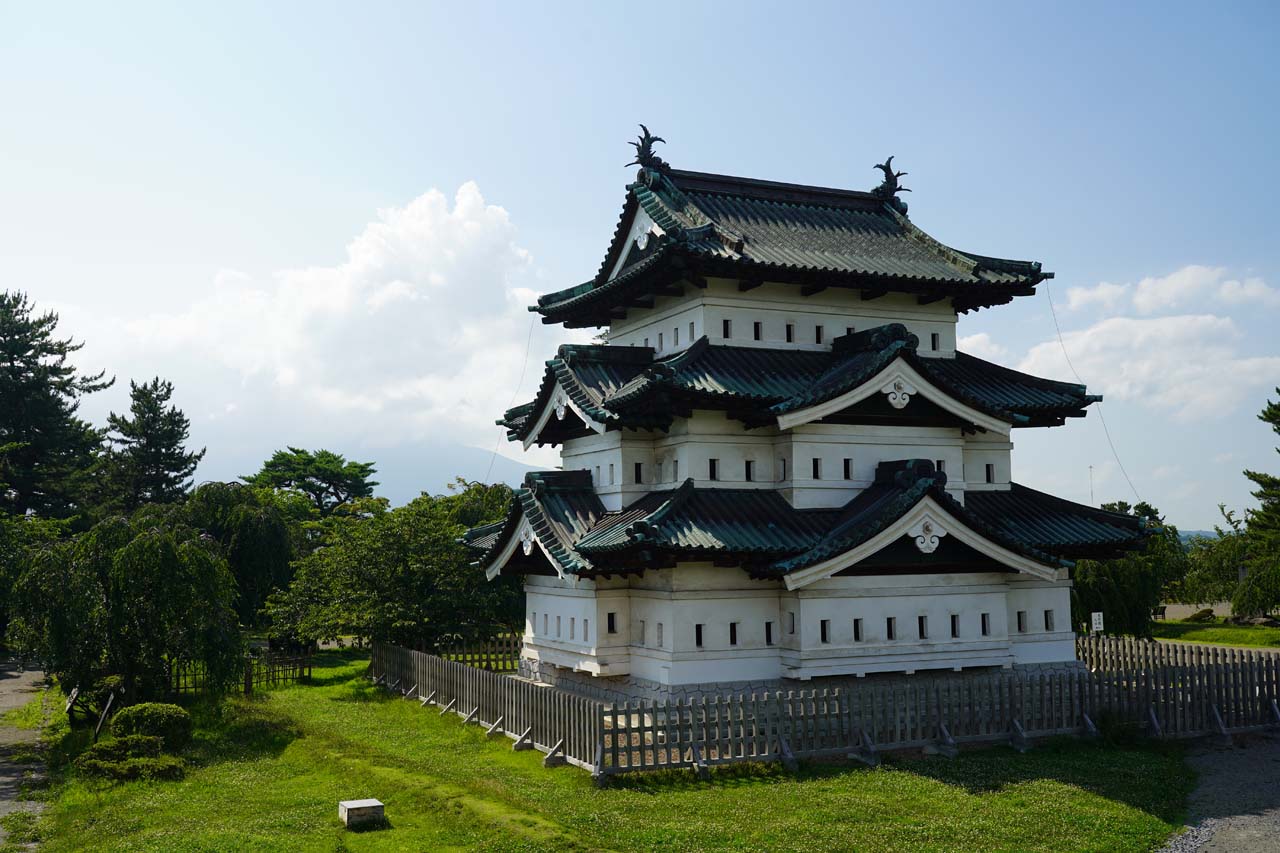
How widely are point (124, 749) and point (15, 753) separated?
4004mm

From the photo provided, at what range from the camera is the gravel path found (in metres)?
14.2

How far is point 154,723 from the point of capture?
20.2 metres

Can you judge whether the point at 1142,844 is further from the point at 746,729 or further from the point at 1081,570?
the point at 1081,570

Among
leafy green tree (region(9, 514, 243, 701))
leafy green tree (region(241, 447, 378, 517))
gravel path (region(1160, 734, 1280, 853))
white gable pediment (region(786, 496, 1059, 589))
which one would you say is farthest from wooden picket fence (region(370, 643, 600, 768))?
leafy green tree (region(241, 447, 378, 517))

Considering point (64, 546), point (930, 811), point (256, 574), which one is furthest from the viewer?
point (256, 574)

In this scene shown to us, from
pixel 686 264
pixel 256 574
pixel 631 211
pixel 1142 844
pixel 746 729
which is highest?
pixel 631 211

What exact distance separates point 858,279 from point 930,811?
40.7ft

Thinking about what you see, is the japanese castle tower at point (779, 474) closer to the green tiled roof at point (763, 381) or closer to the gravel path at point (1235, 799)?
the green tiled roof at point (763, 381)

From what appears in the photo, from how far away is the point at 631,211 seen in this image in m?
26.1

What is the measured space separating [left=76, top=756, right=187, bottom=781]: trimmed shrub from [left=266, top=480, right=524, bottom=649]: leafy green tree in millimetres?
11327

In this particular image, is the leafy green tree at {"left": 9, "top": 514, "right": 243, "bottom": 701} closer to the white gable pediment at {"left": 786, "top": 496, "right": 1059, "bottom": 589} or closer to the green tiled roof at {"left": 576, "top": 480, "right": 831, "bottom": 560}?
the green tiled roof at {"left": 576, "top": 480, "right": 831, "bottom": 560}

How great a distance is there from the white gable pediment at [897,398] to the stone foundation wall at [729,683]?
5258 mm

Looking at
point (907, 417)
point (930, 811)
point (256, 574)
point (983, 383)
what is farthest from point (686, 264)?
point (256, 574)

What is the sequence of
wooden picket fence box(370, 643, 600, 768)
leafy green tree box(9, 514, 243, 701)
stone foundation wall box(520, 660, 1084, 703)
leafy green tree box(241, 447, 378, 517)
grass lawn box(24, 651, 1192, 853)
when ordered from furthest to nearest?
leafy green tree box(241, 447, 378, 517) < leafy green tree box(9, 514, 243, 701) < stone foundation wall box(520, 660, 1084, 703) < wooden picket fence box(370, 643, 600, 768) < grass lawn box(24, 651, 1192, 853)
